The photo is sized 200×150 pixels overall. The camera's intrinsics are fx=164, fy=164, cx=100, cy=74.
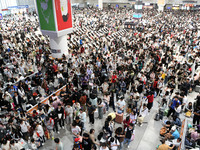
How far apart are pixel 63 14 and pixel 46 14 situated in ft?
3.81

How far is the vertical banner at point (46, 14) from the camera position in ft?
36.2

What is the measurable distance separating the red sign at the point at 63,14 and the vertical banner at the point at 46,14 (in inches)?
15.7

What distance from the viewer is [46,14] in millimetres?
11414

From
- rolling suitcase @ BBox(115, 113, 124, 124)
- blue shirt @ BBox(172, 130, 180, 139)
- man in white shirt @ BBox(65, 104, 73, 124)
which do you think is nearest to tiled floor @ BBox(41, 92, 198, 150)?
rolling suitcase @ BBox(115, 113, 124, 124)

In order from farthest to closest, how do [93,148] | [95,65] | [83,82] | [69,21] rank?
[69,21]
[95,65]
[83,82]
[93,148]

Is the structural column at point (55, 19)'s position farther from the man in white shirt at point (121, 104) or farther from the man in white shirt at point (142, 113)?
the man in white shirt at point (142, 113)

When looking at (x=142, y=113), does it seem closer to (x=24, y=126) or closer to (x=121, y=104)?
(x=121, y=104)

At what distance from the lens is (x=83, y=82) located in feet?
28.3

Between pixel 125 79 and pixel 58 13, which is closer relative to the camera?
pixel 125 79

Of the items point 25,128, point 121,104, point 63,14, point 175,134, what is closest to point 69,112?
point 25,128

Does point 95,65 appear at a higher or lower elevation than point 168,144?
higher

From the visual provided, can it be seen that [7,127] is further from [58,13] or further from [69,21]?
[69,21]

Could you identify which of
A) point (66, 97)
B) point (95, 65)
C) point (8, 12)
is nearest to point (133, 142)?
point (66, 97)

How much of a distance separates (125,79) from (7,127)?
224 inches
